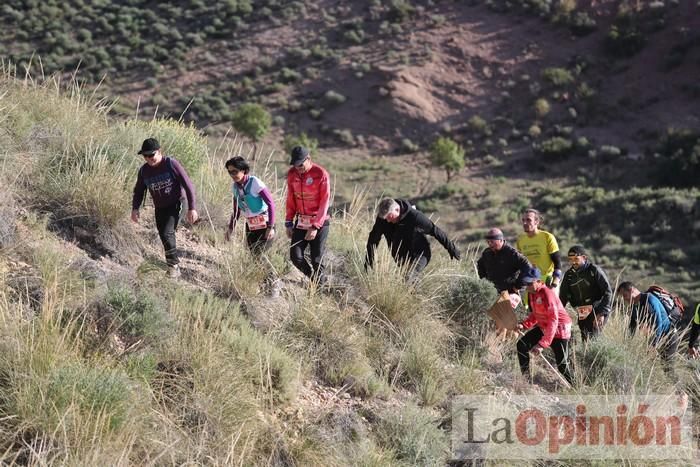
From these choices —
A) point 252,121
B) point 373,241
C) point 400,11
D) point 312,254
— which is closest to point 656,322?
point 373,241

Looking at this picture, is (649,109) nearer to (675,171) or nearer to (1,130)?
(675,171)

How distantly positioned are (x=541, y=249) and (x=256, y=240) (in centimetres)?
308

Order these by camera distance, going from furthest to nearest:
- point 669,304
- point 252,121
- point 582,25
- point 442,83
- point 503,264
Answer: point 582,25, point 442,83, point 252,121, point 669,304, point 503,264

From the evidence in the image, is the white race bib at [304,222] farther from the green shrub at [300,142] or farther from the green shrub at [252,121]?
the green shrub at [252,121]

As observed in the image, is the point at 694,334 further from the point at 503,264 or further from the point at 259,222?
the point at 259,222

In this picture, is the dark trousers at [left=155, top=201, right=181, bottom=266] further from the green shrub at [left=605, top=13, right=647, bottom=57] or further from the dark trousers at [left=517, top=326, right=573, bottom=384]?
the green shrub at [left=605, top=13, right=647, bottom=57]

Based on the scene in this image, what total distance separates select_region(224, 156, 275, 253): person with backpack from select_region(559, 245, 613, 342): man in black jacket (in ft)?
Answer: 10.1

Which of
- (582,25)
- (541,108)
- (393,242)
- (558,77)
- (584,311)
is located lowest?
(541,108)

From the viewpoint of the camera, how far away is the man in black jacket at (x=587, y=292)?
7340 mm

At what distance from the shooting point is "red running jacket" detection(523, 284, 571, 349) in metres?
6.46

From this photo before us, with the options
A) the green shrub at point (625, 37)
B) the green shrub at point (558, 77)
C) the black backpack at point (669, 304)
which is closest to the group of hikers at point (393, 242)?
the black backpack at point (669, 304)

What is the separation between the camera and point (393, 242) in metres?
7.22

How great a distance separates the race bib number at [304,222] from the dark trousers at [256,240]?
12.7 inches

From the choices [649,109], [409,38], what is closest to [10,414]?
[649,109]
